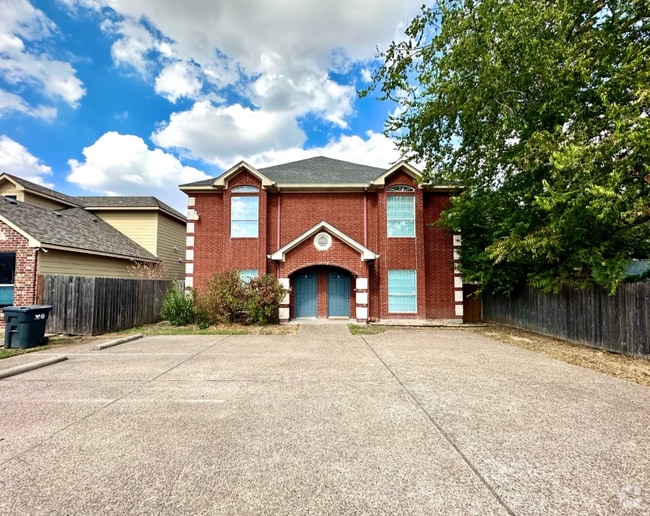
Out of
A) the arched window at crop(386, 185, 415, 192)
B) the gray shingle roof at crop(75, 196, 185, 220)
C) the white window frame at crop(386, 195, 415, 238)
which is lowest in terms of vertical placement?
the white window frame at crop(386, 195, 415, 238)

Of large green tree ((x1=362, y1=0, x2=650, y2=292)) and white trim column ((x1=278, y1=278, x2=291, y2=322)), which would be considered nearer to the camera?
large green tree ((x1=362, y1=0, x2=650, y2=292))

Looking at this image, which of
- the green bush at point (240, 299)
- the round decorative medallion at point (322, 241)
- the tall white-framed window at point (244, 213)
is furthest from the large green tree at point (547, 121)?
the green bush at point (240, 299)

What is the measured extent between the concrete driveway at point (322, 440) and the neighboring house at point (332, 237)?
8115 mm

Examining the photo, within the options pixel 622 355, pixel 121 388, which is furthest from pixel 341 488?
pixel 622 355

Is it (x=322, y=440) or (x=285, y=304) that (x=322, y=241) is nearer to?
(x=285, y=304)

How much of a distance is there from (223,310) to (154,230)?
9707 mm

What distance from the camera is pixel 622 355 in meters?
8.44

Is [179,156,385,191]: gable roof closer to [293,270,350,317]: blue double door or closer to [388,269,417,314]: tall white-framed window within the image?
[293,270,350,317]: blue double door

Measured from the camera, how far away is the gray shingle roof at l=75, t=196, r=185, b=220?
20109 millimetres

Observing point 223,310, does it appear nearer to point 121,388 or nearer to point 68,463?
point 121,388

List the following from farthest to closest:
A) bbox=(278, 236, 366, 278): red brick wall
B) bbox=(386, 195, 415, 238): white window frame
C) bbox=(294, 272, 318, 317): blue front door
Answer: bbox=(294, 272, 318, 317): blue front door
bbox=(386, 195, 415, 238): white window frame
bbox=(278, 236, 366, 278): red brick wall

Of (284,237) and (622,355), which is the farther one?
(284,237)

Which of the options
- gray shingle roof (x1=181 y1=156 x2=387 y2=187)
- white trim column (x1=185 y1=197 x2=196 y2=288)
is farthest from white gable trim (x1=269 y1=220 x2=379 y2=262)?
white trim column (x1=185 y1=197 x2=196 y2=288)

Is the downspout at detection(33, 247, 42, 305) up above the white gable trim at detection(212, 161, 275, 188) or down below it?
below
